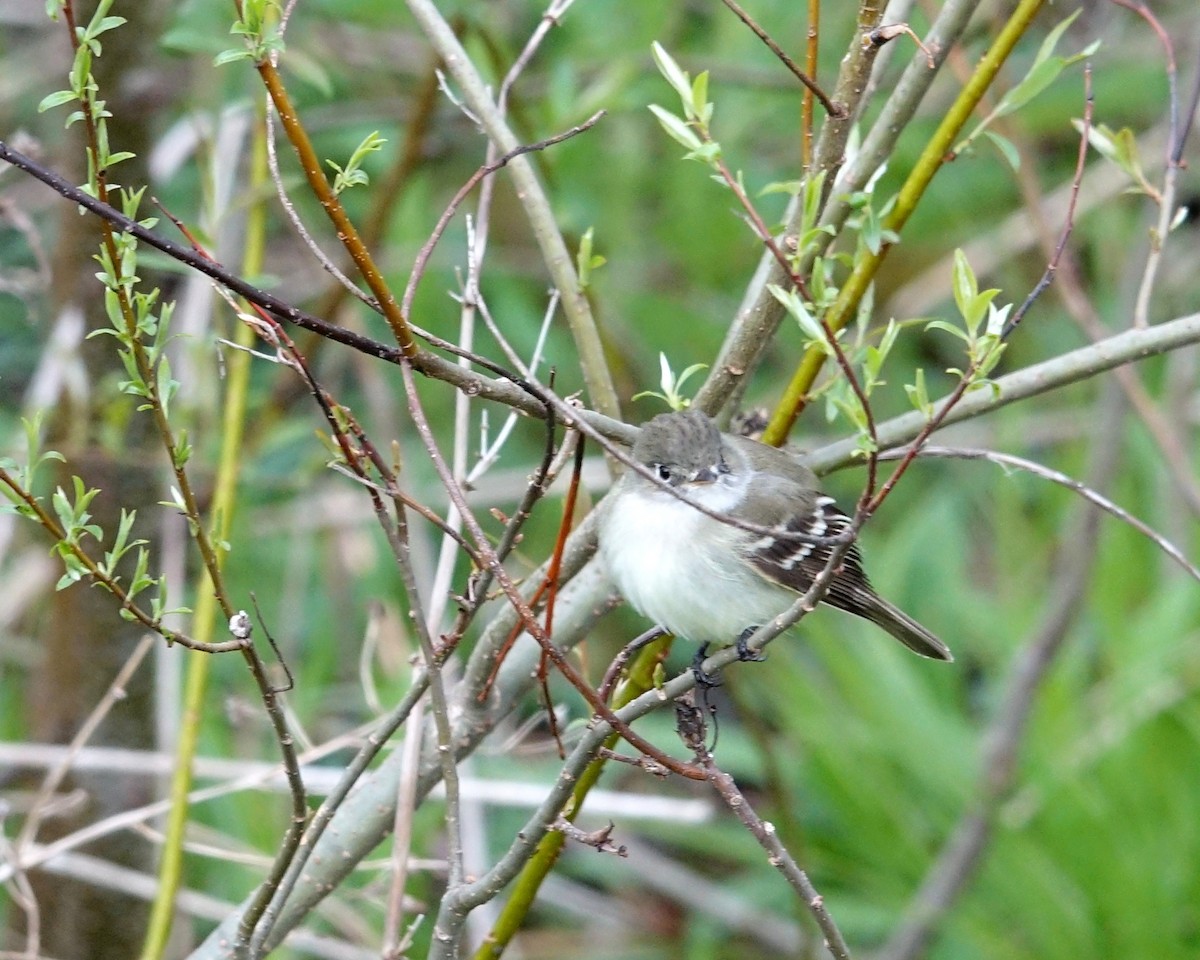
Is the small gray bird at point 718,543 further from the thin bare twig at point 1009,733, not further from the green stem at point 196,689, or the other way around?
the thin bare twig at point 1009,733

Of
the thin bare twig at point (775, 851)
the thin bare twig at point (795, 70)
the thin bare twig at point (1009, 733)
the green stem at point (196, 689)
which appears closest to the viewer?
the thin bare twig at point (775, 851)

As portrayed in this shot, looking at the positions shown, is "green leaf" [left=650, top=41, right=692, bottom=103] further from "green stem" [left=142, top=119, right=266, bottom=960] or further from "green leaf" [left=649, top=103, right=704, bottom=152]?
"green stem" [left=142, top=119, right=266, bottom=960]

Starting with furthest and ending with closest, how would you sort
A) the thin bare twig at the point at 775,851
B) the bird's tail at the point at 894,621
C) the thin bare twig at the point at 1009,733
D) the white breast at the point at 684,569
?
the thin bare twig at the point at 1009,733 < the bird's tail at the point at 894,621 < the white breast at the point at 684,569 < the thin bare twig at the point at 775,851

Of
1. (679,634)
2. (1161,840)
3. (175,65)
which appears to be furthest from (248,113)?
(1161,840)

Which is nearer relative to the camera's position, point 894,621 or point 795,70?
point 795,70

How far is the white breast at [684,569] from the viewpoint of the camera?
8.16 feet

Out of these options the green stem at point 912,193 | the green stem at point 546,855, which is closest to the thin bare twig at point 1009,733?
the green stem at point 912,193

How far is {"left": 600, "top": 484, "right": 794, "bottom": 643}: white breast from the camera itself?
97.9 inches

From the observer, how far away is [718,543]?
289 centimetres

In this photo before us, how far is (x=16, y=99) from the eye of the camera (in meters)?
4.88

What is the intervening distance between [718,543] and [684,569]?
0.70ft

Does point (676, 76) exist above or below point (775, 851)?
above

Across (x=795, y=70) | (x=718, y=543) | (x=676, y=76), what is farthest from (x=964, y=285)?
(x=718, y=543)

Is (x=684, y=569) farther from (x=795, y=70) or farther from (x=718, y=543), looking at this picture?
(x=795, y=70)
